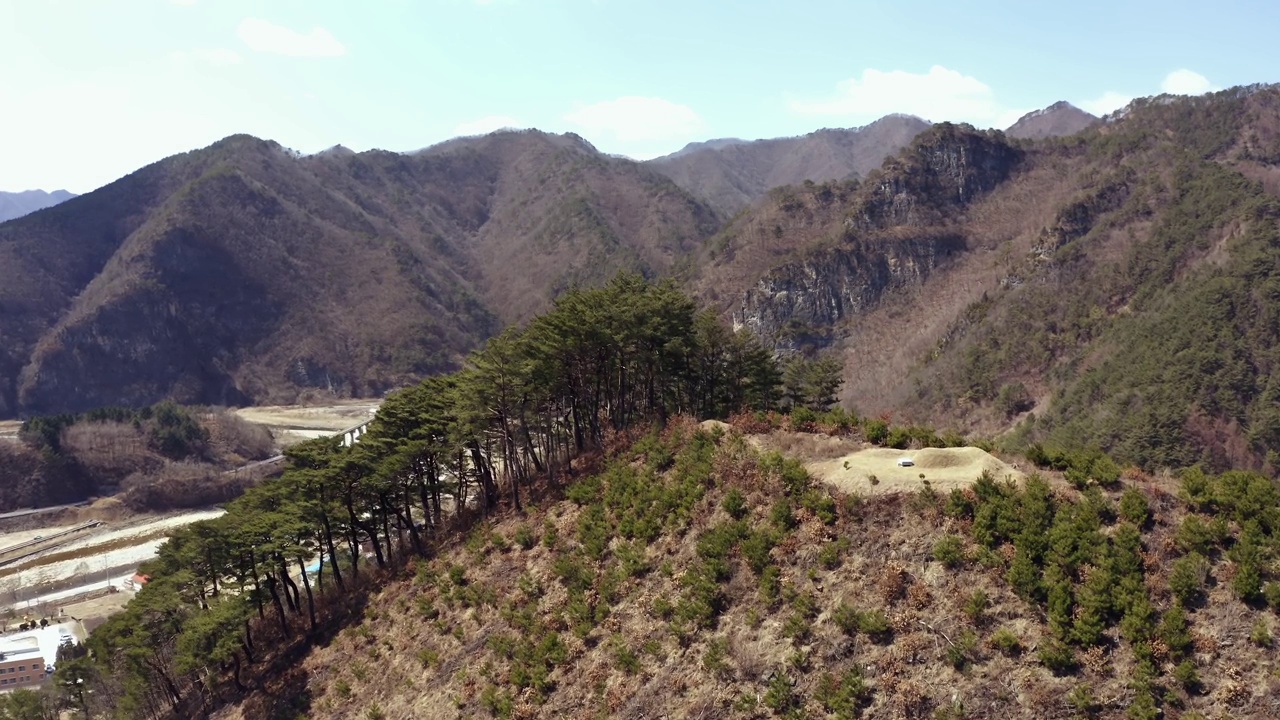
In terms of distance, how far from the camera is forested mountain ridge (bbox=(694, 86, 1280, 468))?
69562 mm

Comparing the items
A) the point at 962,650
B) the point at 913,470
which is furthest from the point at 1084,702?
the point at 913,470

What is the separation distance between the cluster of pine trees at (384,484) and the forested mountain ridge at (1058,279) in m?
47.5

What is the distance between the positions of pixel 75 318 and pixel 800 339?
555 ft

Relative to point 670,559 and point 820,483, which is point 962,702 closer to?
point 820,483

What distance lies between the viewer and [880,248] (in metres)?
146

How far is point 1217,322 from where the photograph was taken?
74.2 meters

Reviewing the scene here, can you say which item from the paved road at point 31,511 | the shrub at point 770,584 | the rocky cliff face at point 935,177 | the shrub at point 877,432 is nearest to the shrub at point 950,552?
the shrub at point 770,584

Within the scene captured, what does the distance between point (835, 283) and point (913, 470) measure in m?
Answer: 126

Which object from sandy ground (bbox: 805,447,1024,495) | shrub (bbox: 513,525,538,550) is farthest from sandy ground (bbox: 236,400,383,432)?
sandy ground (bbox: 805,447,1024,495)

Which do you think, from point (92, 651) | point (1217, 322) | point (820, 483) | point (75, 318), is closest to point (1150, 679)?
point (820, 483)

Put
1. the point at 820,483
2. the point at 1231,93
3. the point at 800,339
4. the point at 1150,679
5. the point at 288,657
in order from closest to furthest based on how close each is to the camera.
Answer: the point at 1150,679 → the point at 820,483 → the point at 288,657 → the point at 800,339 → the point at 1231,93

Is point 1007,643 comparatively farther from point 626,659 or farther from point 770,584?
point 626,659

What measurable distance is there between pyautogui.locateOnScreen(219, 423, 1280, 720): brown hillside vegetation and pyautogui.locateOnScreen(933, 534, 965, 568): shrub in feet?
0.16

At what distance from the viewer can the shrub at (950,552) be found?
18438 millimetres
